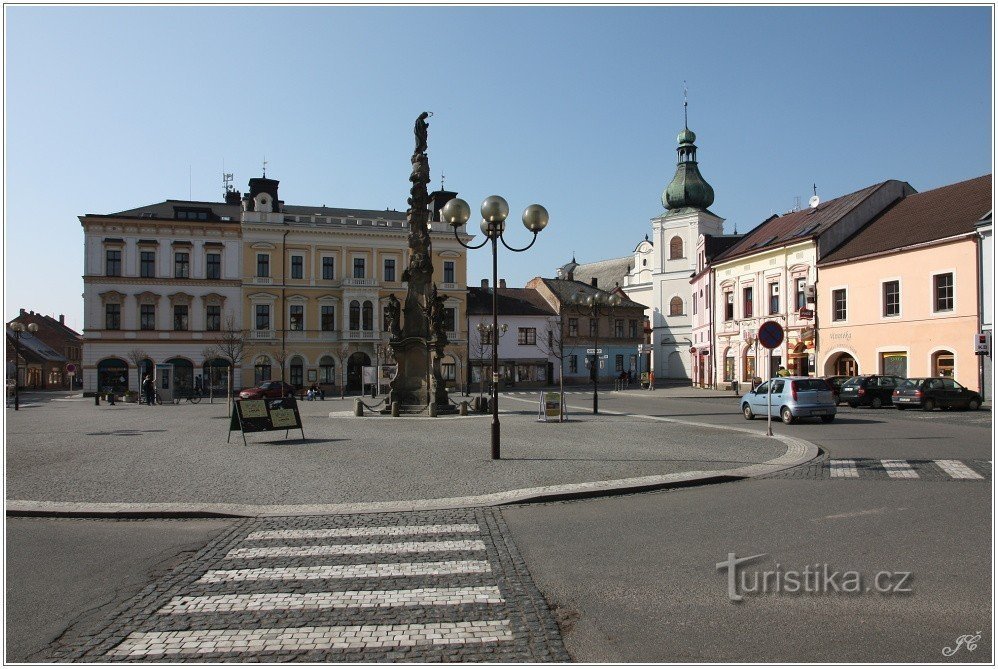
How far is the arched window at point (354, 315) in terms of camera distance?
2532 inches

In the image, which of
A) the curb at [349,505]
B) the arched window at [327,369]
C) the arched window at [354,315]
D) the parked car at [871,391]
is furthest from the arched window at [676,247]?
the curb at [349,505]

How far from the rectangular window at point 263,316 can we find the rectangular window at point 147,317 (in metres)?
7.74

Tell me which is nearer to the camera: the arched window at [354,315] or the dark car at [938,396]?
the dark car at [938,396]

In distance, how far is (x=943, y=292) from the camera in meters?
36.7

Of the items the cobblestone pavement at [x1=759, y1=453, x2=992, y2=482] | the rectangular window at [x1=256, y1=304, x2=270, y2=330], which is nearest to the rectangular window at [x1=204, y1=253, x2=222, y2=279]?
the rectangular window at [x1=256, y1=304, x2=270, y2=330]

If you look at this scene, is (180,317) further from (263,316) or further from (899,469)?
(899,469)

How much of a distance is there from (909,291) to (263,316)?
46.3 m

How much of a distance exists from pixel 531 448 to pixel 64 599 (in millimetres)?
11205

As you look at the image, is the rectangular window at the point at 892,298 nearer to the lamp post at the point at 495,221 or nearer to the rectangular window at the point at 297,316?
the lamp post at the point at 495,221

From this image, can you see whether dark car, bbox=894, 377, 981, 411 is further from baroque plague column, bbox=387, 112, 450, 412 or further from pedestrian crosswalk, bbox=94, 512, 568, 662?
pedestrian crosswalk, bbox=94, 512, 568, 662

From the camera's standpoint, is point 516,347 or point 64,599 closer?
point 64,599

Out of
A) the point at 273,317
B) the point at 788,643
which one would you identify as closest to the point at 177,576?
the point at 788,643

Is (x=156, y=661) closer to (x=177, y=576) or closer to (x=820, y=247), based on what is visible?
(x=177, y=576)

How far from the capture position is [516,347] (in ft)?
241
